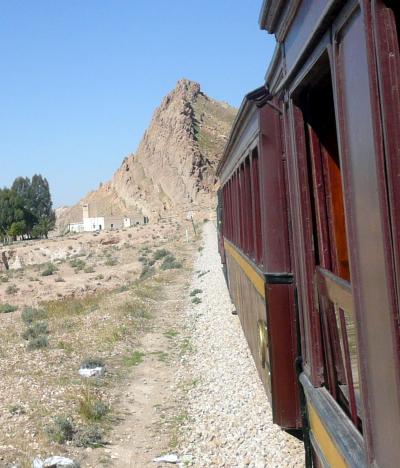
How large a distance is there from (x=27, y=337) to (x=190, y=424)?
20.3 ft

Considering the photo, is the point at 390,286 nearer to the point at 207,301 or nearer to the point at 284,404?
the point at 284,404

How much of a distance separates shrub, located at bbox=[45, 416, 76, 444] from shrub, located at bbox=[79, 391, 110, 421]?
1.13 feet

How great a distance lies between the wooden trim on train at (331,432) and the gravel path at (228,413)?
1879mm

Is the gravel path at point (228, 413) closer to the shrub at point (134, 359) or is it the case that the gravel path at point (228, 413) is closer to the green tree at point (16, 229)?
the shrub at point (134, 359)

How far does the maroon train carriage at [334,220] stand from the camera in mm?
1489

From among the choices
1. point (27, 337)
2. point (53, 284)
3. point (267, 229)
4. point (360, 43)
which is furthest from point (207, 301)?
point (53, 284)

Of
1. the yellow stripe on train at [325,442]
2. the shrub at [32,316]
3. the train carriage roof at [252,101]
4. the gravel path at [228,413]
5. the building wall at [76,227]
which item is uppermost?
the building wall at [76,227]

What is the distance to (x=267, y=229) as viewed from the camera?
165 inches

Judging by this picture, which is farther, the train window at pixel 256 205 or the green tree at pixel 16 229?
the green tree at pixel 16 229

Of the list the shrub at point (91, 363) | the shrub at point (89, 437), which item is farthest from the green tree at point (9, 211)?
the shrub at point (89, 437)

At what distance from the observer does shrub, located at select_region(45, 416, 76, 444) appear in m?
5.70

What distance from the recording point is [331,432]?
7.64 feet

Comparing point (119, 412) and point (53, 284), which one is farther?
point (53, 284)

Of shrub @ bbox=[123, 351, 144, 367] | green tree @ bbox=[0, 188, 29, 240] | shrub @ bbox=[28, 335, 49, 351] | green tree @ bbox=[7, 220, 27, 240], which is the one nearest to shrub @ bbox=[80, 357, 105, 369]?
shrub @ bbox=[123, 351, 144, 367]
